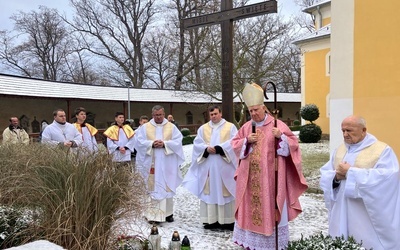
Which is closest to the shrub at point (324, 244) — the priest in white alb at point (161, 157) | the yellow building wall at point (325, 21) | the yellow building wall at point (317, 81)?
the priest in white alb at point (161, 157)

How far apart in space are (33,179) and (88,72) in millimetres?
44316

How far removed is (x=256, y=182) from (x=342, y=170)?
126 centimetres

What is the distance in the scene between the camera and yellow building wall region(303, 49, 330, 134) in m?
24.2

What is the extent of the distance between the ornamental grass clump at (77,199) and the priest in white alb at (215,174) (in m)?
2.30

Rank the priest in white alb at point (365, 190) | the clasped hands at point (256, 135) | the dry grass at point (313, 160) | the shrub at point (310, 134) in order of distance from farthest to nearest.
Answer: the shrub at point (310, 134) < the dry grass at point (313, 160) < the clasped hands at point (256, 135) < the priest in white alb at point (365, 190)

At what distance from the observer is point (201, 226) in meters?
6.07

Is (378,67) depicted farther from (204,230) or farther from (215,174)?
(204,230)

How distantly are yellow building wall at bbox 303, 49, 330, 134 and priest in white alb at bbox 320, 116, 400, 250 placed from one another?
20.9 m

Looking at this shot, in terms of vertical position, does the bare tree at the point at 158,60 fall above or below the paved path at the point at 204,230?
above

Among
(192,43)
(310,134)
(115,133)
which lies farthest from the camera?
(192,43)

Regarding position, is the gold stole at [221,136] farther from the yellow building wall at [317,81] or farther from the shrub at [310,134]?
the yellow building wall at [317,81]

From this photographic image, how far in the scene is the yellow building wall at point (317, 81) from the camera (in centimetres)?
2417

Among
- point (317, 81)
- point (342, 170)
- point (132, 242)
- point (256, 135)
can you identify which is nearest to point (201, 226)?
point (256, 135)

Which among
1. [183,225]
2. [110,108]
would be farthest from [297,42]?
[183,225]
